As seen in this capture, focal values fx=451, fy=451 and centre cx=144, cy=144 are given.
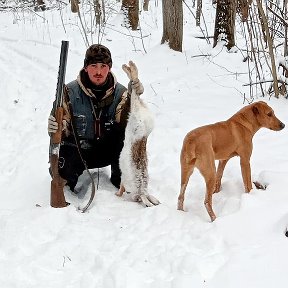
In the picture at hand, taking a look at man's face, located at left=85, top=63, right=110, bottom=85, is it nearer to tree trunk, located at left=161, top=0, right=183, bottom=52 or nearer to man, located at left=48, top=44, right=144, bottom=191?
man, located at left=48, top=44, right=144, bottom=191

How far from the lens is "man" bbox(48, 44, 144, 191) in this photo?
4.32 metres

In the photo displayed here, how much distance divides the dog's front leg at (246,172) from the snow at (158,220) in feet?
0.43

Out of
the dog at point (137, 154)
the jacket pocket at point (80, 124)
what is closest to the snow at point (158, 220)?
the dog at point (137, 154)

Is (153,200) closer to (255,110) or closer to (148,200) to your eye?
(148,200)

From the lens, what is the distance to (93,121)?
4.49 meters

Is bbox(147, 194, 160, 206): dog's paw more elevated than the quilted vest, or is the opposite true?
the quilted vest

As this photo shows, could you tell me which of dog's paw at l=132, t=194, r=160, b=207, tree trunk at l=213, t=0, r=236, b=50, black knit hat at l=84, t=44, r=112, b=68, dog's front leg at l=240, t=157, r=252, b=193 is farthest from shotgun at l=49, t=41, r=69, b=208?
tree trunk at l=213, t=0, r=236, b=50

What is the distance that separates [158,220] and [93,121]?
1.32 metres

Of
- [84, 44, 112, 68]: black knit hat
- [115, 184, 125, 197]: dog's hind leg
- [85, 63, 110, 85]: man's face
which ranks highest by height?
[84, 44, 112, 68]: black knit hat

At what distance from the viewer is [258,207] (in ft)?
11.4

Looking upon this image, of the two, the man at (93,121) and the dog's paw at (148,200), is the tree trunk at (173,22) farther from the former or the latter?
the dog's paw at (148,200)

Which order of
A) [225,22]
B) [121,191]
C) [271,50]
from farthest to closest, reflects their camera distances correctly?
[225,22], [271,50], [121,191]

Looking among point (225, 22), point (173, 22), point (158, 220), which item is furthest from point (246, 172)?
point (173, 22)

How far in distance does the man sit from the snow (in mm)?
268
